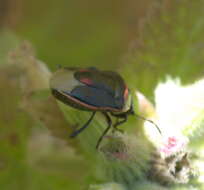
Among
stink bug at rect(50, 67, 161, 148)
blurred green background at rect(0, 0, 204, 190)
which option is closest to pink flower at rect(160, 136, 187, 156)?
stink bug at rect(50, 67, 161, 148)

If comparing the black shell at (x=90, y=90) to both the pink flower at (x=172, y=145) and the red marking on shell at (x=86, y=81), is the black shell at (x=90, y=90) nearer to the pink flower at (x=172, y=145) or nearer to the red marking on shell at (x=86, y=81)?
the red marking on shell at (x=86, y=81)

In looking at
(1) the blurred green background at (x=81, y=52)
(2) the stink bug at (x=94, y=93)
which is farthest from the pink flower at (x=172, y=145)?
(1) the blurred green background at (x=81, y=52)

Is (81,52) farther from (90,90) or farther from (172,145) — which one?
(172,145)

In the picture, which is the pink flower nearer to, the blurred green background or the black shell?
the black shell

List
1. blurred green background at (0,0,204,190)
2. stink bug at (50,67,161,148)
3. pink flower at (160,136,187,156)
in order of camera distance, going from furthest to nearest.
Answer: blurred green background at (0,0,204,190), stink bug at (50,67,161,148), pink flower at (160,136,187,156)

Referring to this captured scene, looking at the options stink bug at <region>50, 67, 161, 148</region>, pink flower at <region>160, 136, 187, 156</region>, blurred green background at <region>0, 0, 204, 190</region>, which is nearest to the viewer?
pink flower at <region>160, 136, 187, 156</region>

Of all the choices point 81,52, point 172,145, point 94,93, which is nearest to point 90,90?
point 94,93
